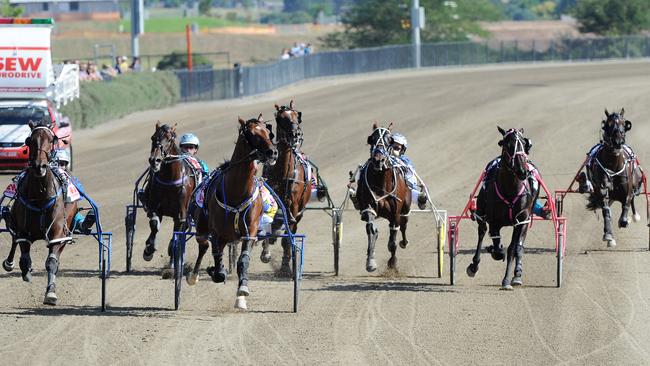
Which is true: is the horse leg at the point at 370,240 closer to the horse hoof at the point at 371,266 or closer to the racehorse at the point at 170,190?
the horse hoof at the point at 371,266

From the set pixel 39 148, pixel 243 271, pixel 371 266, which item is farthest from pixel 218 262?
pixel 371 266

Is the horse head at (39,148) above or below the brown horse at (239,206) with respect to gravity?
above

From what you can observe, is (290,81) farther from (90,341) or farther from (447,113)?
(90,341)

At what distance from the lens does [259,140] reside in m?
13.5

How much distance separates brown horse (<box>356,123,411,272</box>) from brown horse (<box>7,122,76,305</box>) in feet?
13.2

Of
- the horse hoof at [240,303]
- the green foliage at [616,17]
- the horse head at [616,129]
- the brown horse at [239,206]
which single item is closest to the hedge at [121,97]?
the horse head at [616,129]

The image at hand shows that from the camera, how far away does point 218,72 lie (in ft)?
155

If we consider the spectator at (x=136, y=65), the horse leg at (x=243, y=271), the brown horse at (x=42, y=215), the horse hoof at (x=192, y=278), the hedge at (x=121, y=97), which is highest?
the brown horse at (x=42, y=215)

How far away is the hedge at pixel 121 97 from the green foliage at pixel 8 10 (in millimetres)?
10402

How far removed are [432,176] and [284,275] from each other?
12527 mm

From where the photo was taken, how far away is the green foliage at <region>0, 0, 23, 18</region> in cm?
5331

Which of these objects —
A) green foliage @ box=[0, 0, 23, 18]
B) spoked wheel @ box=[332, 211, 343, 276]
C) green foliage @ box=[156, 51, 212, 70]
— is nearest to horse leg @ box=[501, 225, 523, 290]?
spoked wheel @ box=[332, 211, 343, 276]

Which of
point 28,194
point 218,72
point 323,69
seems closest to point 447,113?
point 218,72

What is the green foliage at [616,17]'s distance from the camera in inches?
3056
